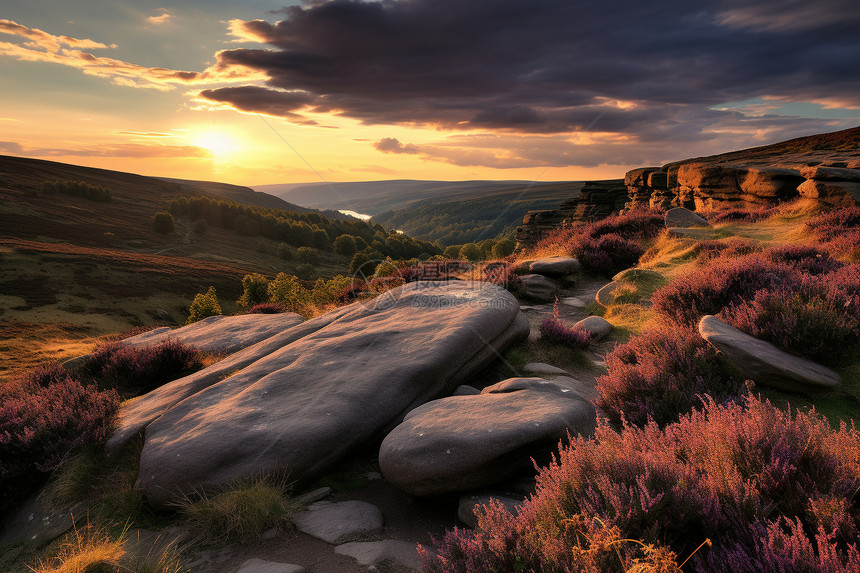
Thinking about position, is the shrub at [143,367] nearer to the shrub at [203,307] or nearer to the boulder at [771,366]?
the boulder at [771,366]

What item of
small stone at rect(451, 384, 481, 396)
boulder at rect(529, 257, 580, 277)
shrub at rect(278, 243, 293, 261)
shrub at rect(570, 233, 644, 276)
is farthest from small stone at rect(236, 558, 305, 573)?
shrub at rect(278, 243, 293, 261)

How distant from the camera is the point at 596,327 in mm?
8656

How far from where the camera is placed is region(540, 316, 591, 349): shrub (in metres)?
8.09

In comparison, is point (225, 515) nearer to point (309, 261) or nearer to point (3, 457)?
point (3, 457)

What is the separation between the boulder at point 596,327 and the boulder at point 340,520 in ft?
19.7

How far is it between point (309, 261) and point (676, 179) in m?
82.6

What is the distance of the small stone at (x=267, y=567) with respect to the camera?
3.35 metres

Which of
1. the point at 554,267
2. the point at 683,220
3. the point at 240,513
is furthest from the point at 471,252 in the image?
the point at 240,513

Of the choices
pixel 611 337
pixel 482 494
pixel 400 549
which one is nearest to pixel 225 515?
pixel 400 549

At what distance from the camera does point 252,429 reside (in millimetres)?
5129

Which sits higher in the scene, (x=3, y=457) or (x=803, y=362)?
(x=803, y=362)

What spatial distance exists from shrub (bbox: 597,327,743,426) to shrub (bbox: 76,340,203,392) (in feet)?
28.8

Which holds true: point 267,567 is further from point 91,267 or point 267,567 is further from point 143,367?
point 91,267

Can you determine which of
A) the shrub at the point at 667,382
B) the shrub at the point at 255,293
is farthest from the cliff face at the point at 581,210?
the shrub at the point at 667,382
